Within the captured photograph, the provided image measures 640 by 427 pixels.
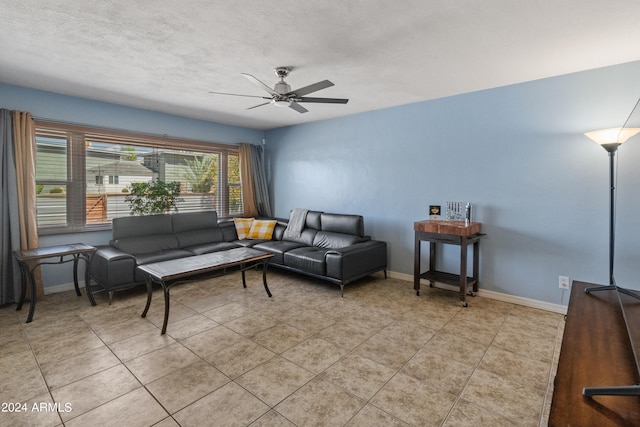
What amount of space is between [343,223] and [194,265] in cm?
233

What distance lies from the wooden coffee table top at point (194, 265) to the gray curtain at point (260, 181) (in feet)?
8.19

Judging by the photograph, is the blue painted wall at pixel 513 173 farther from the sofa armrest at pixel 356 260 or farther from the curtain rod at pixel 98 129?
the curtain rod at pixel 98 129

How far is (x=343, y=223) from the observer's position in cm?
475

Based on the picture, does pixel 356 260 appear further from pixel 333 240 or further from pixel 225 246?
pixel 225 246

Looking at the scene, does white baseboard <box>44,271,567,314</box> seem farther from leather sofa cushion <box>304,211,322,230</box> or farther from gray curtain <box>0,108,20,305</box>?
leather sofa cushion <box>304,211,322,230</box>

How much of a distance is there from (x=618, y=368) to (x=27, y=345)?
3.92 metres

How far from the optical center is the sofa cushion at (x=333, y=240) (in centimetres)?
453

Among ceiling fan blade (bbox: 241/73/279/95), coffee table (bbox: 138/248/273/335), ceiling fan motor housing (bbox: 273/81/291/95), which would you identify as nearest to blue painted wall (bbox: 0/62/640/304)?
coffee table (bbox: 138/248/273/335)

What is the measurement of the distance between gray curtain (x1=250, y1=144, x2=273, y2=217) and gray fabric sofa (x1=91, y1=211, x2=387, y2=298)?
0.77 meters

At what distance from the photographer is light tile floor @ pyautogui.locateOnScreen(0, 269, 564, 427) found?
1846 mm

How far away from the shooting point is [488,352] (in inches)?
98.9

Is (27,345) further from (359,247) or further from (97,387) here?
(359,247)

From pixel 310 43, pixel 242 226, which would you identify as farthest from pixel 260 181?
pixel 310 43

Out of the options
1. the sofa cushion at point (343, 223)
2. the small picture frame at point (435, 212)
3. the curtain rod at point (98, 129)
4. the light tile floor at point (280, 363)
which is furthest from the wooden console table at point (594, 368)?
the curtain rod at point (98, 129)
